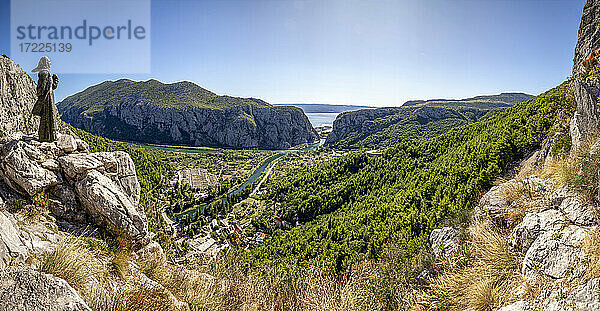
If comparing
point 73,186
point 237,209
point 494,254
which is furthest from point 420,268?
point 237,209

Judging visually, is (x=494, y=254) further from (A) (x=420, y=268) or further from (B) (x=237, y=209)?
(B) (x=237, y=209)

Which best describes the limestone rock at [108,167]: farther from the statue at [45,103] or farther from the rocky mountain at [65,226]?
the statue at [45,103]

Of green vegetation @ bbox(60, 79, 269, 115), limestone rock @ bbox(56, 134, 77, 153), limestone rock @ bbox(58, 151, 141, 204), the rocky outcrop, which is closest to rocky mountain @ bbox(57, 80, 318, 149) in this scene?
green vegetation @ bbox(60, 79, 269, 115)

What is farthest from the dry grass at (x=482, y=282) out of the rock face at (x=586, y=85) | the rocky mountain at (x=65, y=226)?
the rocky mountain at (x=65, y=226)

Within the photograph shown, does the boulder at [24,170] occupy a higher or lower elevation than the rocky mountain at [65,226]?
higher

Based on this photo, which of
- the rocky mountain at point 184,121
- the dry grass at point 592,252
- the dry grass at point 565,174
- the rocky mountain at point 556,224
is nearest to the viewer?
the dry grass at point 592,252

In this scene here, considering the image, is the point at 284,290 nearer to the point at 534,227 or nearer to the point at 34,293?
the point at 34,293

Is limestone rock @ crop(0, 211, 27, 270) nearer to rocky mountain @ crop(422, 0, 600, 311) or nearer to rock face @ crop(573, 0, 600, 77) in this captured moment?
rocky mountain @ crop(422, 0, 600, 311)
